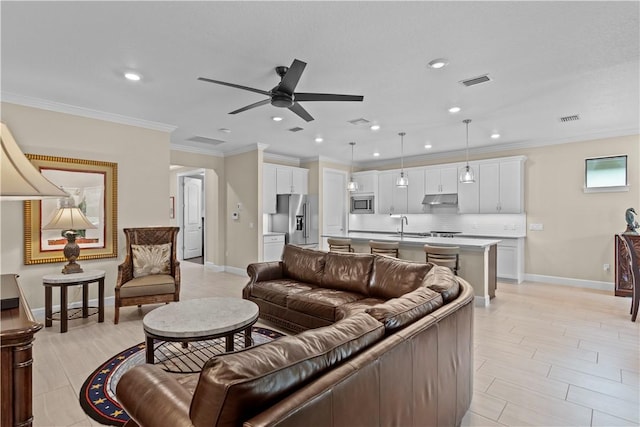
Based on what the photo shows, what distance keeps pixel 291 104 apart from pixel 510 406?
9.76ft

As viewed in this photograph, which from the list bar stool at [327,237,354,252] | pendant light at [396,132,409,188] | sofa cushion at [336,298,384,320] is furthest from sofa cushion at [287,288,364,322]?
pendant light at [396,132,409,188]

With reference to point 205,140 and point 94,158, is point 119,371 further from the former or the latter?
point 205,140

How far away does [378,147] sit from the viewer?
6914 mm

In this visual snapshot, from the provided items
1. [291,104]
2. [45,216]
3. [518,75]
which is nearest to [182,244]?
[45,216]

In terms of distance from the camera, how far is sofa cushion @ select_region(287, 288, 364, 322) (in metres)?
3.13

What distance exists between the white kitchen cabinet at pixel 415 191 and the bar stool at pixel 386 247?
285cm

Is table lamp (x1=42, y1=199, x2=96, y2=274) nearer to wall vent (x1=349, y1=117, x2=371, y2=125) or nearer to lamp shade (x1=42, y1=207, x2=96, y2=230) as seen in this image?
lamp shade (x1=42, y1=207, x2=96, y2=230)

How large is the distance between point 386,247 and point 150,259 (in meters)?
3.42

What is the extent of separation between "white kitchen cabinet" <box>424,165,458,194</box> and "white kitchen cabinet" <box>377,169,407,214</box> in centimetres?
65

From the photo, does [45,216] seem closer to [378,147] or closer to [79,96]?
[79,96]

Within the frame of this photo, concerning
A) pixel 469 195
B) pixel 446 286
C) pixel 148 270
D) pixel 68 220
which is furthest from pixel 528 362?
pixel 68 220

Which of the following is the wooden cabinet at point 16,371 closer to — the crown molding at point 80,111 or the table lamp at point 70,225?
the table lamp at point 70,225

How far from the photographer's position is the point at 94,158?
4.51 m

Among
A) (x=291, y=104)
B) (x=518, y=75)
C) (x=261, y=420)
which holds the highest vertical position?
(x=518, y=75)
